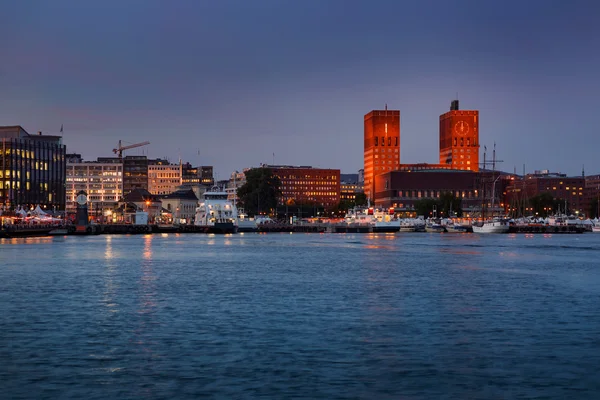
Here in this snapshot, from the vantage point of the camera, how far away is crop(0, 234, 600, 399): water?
2531 cm

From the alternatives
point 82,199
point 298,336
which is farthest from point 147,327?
point 82,199

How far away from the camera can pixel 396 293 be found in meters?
51.2

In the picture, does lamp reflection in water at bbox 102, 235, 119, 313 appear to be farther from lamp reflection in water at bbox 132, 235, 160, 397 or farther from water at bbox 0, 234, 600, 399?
lamp reflection in water at bbox 132, 235, 160, 397

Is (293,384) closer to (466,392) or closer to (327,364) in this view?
(327,364)

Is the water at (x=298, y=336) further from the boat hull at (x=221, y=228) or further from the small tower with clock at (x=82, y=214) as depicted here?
the boat hull at (x=221, y=228)

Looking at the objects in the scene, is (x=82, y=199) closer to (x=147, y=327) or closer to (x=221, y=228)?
(x=221, y=228)

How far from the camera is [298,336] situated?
3400 centimetres

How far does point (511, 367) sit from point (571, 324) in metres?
11.0

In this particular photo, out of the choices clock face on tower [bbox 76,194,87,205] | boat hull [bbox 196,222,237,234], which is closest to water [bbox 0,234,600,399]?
clock face on tower [bbox 76,194,87,205]

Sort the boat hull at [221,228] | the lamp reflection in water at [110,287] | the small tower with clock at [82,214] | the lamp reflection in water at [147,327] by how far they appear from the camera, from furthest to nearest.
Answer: the boat hull at [221,228]
the small tower with clock at [82,214]
the lamp reflection in water at [110,287]
the lamp reflection in water at [147,327]

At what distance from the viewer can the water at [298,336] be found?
25.3 metres

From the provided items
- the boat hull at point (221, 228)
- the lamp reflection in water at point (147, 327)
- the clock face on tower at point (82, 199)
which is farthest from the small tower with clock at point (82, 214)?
the lamp reflection in water at point (147, 327)

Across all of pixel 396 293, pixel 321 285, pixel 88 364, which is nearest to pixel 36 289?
pixel 321 285

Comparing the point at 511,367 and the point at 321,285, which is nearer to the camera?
the point at 511,367
